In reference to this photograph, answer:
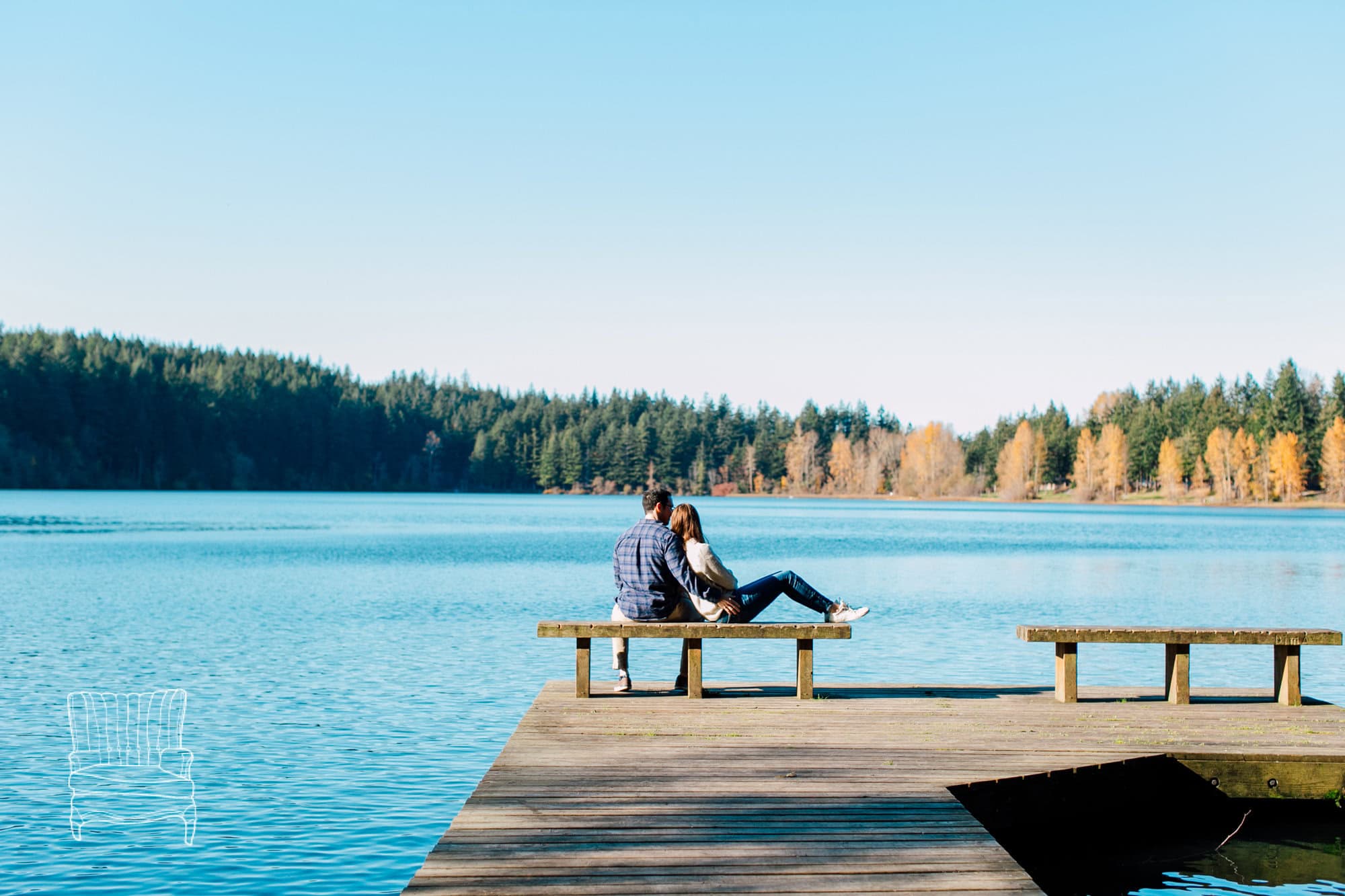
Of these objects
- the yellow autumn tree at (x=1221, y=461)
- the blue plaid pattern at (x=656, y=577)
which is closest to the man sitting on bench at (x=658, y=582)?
the blue plaid pattern at (x=656, y=577)

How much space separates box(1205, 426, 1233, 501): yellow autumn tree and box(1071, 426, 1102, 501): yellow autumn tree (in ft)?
43.6

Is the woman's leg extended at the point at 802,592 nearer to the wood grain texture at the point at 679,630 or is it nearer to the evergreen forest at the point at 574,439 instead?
the wood grain texture at the point at 679,630

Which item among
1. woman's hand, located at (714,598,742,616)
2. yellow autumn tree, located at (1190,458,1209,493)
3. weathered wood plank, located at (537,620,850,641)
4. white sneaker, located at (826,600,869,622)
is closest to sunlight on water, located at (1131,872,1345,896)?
weathered wood plank, located at (537,620,850,641)

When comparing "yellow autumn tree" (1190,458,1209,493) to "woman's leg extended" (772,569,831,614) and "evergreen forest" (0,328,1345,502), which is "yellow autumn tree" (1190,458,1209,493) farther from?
"woman's leg extended" (772,569,831,614)

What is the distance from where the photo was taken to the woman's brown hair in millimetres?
10258

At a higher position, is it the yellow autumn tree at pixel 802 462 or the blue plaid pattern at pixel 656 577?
the yellow autumn tree at pixel 802 462

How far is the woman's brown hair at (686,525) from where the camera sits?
33.7ft

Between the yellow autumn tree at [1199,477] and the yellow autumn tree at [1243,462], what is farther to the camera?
the yellow autumn tree at [1199,477]

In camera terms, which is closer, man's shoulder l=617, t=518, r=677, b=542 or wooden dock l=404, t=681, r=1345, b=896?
wooden dock l=404, t=681, r=1345, b=896

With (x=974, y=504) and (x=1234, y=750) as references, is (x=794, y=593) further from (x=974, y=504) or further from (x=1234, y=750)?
(x=974, y=504)

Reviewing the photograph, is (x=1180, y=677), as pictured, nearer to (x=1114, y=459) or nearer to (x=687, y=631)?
(x=687, y=631)

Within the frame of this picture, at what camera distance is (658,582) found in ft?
33.4

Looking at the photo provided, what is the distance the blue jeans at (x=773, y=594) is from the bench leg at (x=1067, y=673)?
83.4 inches

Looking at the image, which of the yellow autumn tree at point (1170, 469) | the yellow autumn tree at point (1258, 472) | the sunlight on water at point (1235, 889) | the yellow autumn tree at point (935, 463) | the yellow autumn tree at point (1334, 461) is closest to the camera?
the sunlight on water at point (1235, 889)
